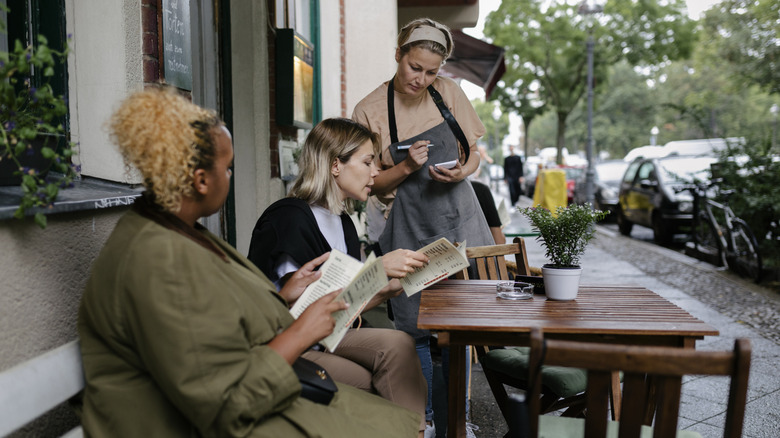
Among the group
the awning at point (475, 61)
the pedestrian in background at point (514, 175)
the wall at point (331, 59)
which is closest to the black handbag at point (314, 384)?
the wall at point (331, 59)

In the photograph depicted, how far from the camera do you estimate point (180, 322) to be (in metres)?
1.57

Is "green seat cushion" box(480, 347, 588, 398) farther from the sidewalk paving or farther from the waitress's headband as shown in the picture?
the waitress's headband

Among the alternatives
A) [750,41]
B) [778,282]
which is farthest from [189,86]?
[750,41]

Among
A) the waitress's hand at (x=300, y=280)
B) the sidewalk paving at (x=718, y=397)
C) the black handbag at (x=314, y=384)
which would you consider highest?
the waitress's hand at (x=300, y=280)

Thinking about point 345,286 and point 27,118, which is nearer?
point 27,118

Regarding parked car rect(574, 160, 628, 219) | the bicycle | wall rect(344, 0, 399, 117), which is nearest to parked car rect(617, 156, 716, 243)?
the bicycle

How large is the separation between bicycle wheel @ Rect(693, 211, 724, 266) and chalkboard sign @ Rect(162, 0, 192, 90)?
27.1ft

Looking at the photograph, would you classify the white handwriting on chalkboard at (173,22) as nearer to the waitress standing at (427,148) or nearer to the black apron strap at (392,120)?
the waitress standing at (427,148)

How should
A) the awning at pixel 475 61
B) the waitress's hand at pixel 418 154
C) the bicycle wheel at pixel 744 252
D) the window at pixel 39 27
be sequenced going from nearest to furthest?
the window at pixel 39 27, the waitress's hand at pixel 418 154, the bicycle wheel at pixel 744 252, the awning at pixel 475 61

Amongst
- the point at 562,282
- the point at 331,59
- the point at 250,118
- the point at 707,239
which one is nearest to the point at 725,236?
the point at 707,239

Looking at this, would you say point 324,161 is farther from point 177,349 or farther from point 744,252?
point 744,252

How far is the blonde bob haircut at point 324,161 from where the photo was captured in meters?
3.00

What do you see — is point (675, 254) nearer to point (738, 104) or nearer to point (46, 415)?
point (46, 415)

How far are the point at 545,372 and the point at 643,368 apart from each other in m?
1.57
